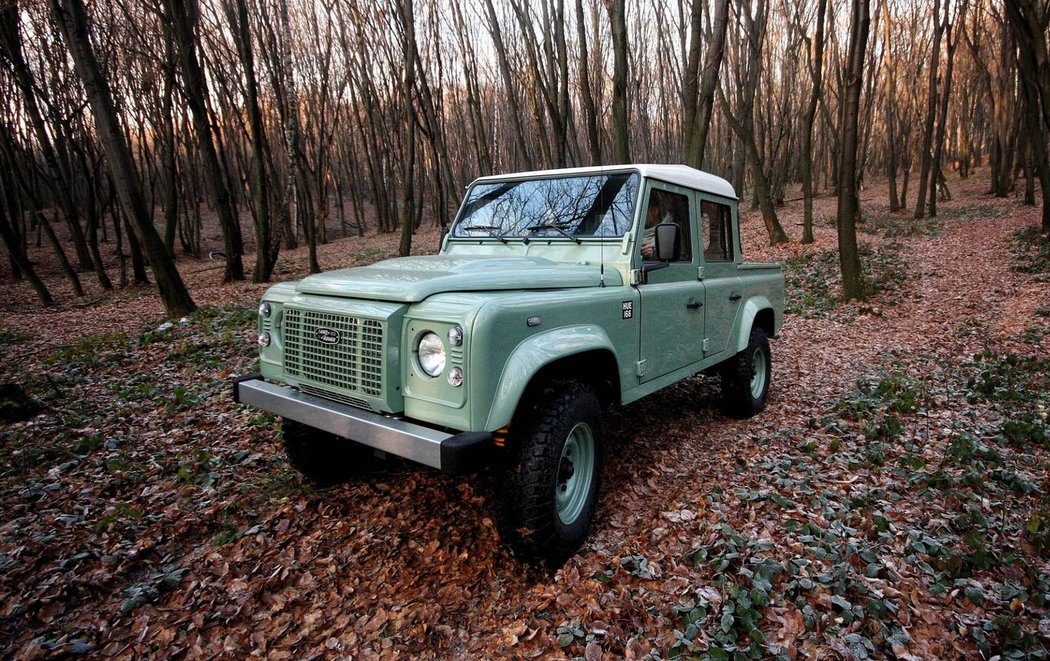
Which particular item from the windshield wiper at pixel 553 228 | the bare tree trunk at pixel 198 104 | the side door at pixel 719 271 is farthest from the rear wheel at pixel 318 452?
the bare tree trunk at pixel 198 104

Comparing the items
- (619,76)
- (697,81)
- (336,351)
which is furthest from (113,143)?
(697,81)

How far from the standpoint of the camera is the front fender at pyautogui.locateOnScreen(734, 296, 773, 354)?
4684mm

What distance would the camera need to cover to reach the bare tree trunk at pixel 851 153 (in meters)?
8.28

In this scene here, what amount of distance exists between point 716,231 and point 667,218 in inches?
37.1

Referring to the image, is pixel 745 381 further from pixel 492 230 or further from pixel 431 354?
pixel 431 354

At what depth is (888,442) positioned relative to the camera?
4293 millimetres

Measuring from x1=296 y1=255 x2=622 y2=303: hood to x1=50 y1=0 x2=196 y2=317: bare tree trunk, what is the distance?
7258 millimetres

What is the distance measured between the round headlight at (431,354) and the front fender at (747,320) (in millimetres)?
3180

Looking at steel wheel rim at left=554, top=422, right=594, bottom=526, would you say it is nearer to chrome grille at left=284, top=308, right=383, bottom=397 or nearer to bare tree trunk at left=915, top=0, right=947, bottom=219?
chrome grille at left=284, top=308, right=383, bottom=397

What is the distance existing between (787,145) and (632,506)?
79.0ft

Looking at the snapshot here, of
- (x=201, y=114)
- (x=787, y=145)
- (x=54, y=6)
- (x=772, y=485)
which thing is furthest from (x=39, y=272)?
(x=787, y=145)

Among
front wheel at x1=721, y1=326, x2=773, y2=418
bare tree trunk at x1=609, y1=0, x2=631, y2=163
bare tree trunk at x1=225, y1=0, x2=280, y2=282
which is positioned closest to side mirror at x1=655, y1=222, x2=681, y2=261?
front wheel at x1=721, y1=326, x2=773, y2=418

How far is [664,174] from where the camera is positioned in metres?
3.81

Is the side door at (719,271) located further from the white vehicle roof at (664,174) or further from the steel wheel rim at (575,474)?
the steel wheel rim at (575,474)
